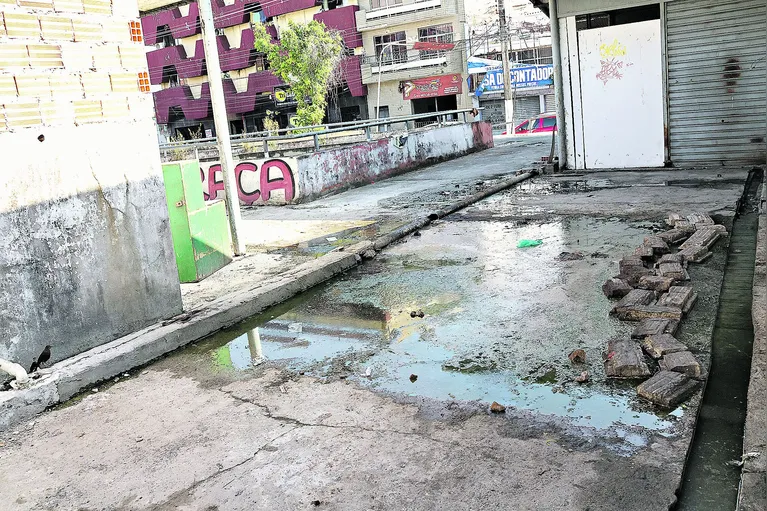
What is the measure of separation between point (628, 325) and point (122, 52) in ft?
15.3

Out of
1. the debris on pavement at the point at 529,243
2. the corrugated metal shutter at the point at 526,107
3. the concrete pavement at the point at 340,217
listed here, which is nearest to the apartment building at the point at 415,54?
→ the corrugated metal shutter at the point at 526,107

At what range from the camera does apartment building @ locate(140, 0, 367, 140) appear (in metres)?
40.5

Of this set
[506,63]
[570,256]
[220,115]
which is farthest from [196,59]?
[570,256]

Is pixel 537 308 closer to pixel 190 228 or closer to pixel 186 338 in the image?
pixel 186 338

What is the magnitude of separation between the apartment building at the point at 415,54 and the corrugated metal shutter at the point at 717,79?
25.1 m

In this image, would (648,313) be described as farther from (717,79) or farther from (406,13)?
(406,13)

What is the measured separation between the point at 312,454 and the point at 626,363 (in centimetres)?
202

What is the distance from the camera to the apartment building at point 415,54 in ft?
121

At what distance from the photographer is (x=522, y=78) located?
127 feet

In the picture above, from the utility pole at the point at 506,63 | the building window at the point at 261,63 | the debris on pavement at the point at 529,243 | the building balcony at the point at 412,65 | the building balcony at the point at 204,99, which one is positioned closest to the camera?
the debris on pavement at the point at 529,243

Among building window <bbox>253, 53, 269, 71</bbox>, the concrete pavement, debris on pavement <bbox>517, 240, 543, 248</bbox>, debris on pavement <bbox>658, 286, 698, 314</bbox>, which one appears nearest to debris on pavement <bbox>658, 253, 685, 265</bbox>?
debris on pavement <bbox>658, 286, 698, 314</bbox>

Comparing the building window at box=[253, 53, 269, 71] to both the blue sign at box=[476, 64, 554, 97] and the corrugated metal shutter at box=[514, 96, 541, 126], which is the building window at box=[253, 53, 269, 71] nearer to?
the blue sign at box=[476, 64, 554, 97]

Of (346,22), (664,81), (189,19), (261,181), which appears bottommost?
(261,181)

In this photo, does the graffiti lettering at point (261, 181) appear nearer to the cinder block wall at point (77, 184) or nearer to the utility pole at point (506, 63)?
the cinder block wall at point (77, 184)
